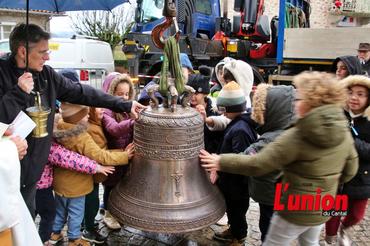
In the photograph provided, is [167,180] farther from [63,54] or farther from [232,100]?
[63,54]

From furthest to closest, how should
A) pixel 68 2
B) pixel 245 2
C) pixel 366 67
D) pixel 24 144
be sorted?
pixel 245 2, pixel 366 67, pixel 68 2, pixel 24 144

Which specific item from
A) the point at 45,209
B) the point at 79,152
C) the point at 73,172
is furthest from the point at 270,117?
the point at 45,209

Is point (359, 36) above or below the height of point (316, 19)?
below

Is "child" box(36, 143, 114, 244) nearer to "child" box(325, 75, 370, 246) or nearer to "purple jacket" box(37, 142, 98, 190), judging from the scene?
"purple jacket" box(37, 142, 98, 190)

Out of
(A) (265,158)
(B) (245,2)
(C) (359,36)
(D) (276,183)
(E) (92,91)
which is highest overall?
(B) (245,2)

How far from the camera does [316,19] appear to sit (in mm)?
25344

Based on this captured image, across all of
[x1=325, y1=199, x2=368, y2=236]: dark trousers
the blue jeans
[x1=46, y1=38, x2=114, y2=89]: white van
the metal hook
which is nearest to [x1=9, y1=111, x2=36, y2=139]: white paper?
the metal hook

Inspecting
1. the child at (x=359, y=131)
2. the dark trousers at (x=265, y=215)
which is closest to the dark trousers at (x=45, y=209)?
the dark trousers at (x=265, y=215)

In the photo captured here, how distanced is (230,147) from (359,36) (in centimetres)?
585

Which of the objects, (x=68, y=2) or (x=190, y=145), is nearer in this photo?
(x=190, y=145)

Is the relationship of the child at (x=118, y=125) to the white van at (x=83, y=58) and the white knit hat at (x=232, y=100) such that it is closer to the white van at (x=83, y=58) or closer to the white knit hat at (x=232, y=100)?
the white knit hat at (x=232, y=100)

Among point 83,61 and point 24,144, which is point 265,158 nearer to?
point 24,144

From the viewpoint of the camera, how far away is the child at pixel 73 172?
2775 millimetres

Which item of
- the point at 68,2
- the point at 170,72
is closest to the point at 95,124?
the point at 170,72
